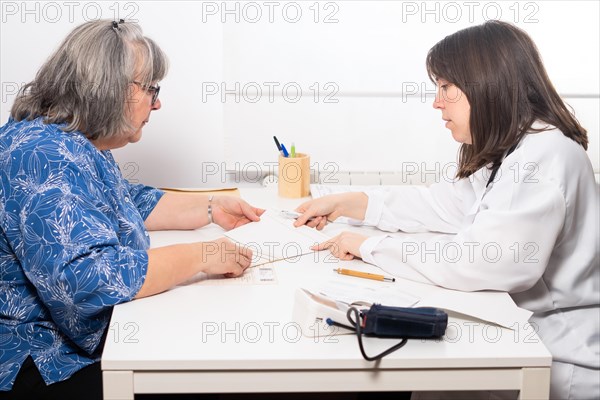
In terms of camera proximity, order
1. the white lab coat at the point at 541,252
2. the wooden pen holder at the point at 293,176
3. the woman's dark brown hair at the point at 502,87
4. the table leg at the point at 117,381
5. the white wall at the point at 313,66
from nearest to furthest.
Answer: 1. the table leg at the point at 117,381
2. the white lab coat at the point at 541,252
3. the woman's dark brown hair at the point at 502,87
4. the wooden pen holder at the point at 293,176
5. the white wall at the point at 313,66

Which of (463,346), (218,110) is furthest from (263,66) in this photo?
(463,346)

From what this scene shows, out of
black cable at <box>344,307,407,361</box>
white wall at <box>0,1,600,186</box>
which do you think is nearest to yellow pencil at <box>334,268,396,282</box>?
black cable at <box>344,307,407,361</box>

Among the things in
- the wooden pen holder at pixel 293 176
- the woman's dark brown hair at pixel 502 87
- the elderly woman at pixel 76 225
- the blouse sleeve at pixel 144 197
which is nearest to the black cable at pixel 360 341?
the elderly woman at pixel 76 225

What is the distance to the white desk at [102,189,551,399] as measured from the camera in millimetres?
1109

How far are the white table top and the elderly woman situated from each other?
0.08 m

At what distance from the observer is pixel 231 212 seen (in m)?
1.85

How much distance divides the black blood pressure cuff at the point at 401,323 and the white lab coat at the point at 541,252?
24cm

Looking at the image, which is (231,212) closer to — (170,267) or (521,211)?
(170,267)

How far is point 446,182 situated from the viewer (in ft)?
6.14

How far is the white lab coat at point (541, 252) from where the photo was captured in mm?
1373

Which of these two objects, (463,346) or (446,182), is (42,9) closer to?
(446,182)

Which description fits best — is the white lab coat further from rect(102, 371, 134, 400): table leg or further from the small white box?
rect(102, 371, 134, 400): table leg

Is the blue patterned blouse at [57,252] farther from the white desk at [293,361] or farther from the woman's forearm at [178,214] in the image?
the woman's forearm at [178,214]

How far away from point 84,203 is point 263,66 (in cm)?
122
